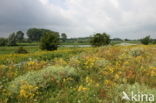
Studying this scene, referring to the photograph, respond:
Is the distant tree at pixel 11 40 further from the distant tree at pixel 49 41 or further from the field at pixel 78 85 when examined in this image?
the field at pixel 78 85

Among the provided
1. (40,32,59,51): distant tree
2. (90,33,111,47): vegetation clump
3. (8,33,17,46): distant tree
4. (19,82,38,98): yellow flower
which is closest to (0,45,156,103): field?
(19,82,38,98): yellow flower

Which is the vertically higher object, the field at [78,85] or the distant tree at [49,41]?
the distant tree at [49,41]

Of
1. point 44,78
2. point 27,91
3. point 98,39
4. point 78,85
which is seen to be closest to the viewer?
point 27,91

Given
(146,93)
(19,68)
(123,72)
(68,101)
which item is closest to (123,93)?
(146,93)

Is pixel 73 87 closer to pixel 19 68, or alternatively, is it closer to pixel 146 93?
pixel 146 93

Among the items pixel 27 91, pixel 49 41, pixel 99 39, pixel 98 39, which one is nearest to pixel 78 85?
pixel 27 91

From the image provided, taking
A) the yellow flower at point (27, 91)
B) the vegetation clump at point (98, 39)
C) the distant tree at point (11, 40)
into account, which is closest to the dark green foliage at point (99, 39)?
the vegetation clump at point (98, 39)

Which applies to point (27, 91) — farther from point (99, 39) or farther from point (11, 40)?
point (11, 40)

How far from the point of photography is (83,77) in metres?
5.48

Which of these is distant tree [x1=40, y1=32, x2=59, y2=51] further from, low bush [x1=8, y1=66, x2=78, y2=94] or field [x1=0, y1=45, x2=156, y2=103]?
low bush [x1=8, y1=66, x2=78, y2=94]

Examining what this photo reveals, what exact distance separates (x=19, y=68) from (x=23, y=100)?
3.10 metres

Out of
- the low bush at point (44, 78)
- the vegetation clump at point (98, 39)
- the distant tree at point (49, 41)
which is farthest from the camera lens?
the vegetation clump at point (98, 39)

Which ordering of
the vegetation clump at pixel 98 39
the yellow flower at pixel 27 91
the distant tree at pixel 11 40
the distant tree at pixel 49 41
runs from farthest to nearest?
the distant tree at pixel 11 40 < the vegetation clump at pixel 98 39 < the distant tree at pixel 49 41 < the yellow flower at pixel 27 91

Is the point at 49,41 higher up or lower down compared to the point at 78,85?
higher up
